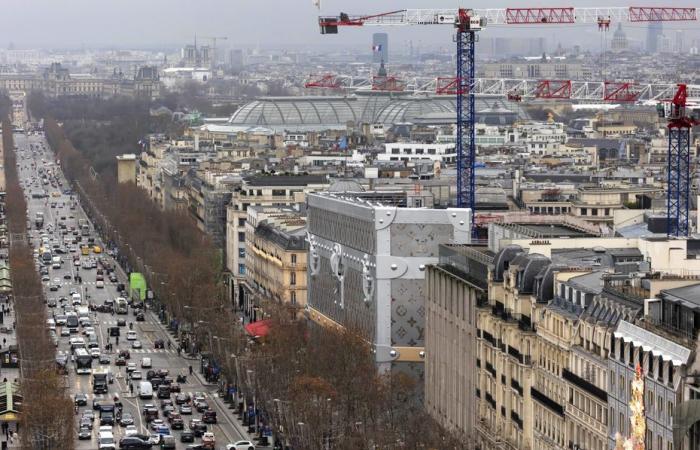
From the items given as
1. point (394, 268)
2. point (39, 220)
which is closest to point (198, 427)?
point (394, 268)

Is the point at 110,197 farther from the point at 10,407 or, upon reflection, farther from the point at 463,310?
the point at 463,310

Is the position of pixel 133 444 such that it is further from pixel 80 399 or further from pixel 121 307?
pixel 121 307

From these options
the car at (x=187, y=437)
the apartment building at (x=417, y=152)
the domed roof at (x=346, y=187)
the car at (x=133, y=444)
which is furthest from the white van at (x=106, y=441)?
the apartment building at (x=417, y=152)

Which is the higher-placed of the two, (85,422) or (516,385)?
(516,385)

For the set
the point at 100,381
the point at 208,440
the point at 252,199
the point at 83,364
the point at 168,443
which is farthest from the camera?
the point at 252,199

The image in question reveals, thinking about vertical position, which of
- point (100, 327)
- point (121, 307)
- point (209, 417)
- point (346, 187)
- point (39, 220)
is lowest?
point (39, 220)

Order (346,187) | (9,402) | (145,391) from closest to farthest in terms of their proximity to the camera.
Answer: (9,402)
(145,391)
(346,187)

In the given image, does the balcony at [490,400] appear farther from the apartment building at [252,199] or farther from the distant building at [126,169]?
the distant building at [126,169]

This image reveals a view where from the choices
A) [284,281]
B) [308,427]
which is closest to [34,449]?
[308,427]
